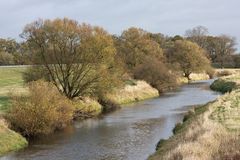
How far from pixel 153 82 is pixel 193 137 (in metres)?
50.6

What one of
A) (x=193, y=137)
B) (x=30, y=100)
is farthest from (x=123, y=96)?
(x=193, y=137)

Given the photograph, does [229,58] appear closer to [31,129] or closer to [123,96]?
[123,96]

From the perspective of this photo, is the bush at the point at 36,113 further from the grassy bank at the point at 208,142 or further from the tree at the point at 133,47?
the tree at the point at 133,47

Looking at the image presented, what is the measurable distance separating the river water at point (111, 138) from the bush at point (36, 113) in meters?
1.01

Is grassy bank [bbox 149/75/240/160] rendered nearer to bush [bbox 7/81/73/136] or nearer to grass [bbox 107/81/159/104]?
bush [bbox 7/81/73/136]

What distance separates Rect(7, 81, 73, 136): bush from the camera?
1296 inches

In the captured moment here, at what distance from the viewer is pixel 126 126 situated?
37.4m

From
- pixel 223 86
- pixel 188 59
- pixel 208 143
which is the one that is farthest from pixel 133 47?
pixel 208 143

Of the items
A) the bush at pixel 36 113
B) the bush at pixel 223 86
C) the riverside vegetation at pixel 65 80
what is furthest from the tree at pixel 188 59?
the bush at pixel 36 113

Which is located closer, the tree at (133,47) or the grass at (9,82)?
the grass at (9,82)

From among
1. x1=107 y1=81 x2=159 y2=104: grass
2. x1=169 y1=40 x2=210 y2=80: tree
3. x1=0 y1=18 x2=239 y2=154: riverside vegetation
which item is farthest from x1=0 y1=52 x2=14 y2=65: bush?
x1=107 y1=81 x2=159 y2=104: grass

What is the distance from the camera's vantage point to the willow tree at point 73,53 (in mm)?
46000

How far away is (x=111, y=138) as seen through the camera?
32.3 meters

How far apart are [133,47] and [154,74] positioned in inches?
533
